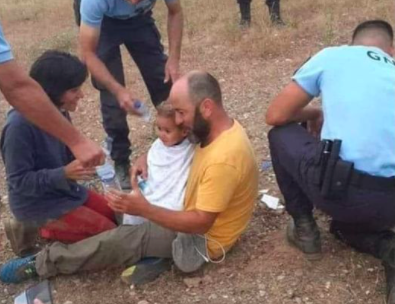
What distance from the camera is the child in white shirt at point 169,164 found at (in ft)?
10.3

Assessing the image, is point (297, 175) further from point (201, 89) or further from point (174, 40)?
point (174, 40)

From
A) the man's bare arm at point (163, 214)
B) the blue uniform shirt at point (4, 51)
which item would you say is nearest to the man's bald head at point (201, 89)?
the man's bare arm at point (163, 214)

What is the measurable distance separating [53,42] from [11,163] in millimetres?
5374

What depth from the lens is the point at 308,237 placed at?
3201mm

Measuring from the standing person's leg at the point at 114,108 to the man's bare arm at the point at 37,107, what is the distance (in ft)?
4.13

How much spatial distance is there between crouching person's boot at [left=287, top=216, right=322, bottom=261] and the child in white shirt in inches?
23.3

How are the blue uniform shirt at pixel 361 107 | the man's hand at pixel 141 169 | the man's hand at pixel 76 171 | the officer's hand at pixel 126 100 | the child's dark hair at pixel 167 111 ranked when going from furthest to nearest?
the officer's hand at pixel 126 100 → the man's hand at pixel 141 169 → the child's dark hair at pixel 167 111 → the man's hand at pixel 76 171 → the blue uniform shirt at pixel 361 107

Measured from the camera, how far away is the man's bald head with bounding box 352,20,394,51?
310 centimetres

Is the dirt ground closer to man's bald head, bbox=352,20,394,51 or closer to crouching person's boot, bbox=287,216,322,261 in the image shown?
crouching person's boot, bbox=287,216,322,261

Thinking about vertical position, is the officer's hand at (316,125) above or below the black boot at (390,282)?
above

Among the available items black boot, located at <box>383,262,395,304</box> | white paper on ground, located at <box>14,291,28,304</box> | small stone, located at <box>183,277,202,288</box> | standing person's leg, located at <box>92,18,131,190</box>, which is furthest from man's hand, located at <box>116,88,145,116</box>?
black boot, located at <box>383,262,395,304</box>

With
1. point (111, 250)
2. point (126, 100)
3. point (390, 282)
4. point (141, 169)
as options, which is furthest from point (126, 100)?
point (390, 282)

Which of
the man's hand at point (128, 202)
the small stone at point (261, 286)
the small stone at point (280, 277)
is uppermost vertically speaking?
the man's hand at point (128, 202)

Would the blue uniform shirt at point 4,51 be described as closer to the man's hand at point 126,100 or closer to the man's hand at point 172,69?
the man's hand at point 126,100
